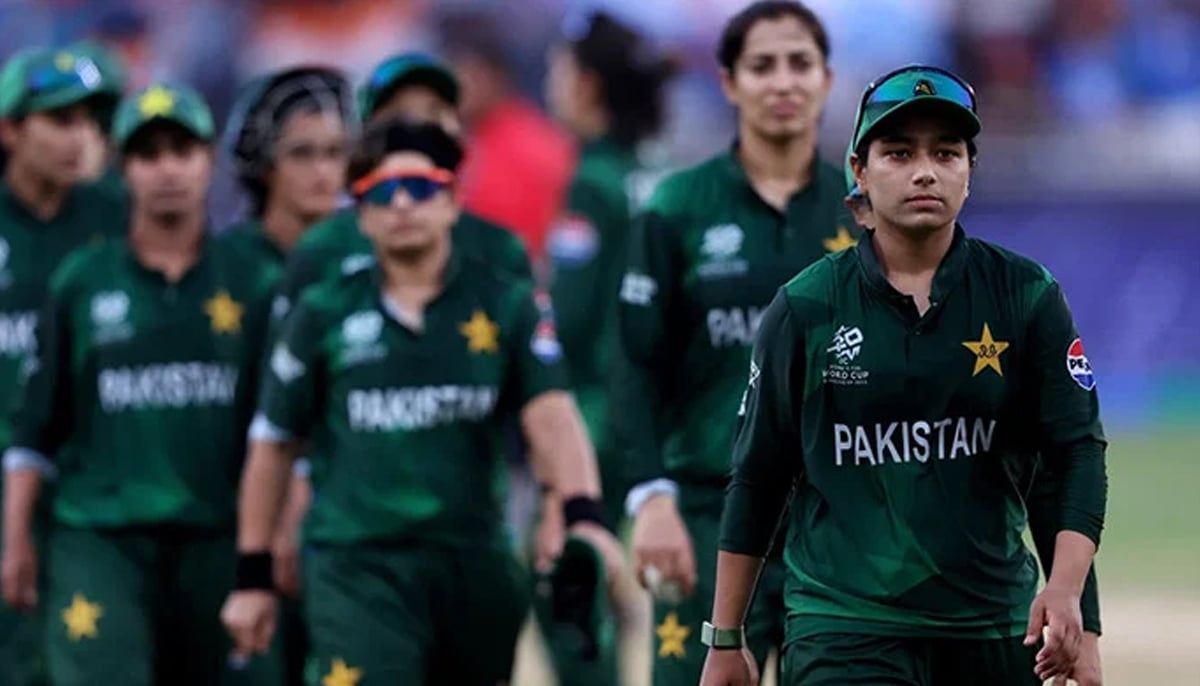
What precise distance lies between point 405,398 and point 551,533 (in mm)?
980

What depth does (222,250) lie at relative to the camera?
10.0 m

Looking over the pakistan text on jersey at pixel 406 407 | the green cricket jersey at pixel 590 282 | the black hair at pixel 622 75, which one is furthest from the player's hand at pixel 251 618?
the black hair at pixel 622 75

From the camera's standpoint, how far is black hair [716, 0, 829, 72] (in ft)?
27.3

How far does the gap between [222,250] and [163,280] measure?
1.05 feet

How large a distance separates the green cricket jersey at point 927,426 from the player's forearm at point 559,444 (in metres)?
2.30

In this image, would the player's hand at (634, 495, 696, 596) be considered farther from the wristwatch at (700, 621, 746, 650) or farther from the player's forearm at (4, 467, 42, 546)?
the player's forearm at (4, 467, 42, 546)

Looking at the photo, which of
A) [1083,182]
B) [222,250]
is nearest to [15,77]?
[222,250]

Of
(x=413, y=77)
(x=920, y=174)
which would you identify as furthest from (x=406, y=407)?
(x=920, y=174)

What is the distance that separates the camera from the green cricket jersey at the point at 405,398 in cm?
837

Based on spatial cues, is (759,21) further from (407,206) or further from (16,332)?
(16,332)

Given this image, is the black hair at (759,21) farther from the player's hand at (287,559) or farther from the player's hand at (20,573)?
the player's hand at (20,573)

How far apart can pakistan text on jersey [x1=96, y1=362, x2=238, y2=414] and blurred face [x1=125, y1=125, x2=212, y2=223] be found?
56 cm

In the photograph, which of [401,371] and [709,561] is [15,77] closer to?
[401,371]

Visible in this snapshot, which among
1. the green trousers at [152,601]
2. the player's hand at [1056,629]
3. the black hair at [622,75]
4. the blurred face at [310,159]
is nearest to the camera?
the player's hand at [1056,629]
